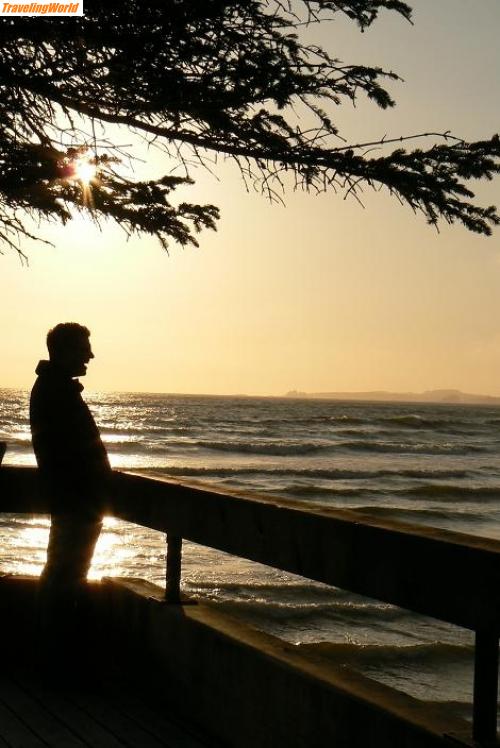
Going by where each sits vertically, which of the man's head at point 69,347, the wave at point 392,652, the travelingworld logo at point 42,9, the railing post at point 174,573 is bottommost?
the wave at point 392,652

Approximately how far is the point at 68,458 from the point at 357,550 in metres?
1.99

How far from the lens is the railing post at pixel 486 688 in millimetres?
2559

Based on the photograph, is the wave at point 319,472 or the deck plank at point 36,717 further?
the wave at point 319,472

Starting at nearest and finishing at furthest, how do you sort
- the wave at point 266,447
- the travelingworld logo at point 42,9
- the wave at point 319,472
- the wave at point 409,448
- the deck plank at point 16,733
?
the deck plank at point 16,733 → the travelingworld logo at point 42,9 → the wave at point 319,472 → the wave at point 266,447 → the wave at point 409,448

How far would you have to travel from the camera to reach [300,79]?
17.8 feet

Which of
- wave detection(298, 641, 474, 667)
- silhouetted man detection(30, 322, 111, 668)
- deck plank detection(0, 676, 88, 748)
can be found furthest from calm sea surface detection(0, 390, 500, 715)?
deck plank detection(0, 676, 88, 748)

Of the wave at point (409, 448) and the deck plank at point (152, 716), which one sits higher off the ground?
the deck plank at point (152, 716)

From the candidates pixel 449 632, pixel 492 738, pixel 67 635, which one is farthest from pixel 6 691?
pixel 449 632

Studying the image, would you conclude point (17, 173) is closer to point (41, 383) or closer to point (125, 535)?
point (41, 383)

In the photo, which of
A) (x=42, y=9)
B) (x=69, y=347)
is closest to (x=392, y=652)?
(x=69, y=347)

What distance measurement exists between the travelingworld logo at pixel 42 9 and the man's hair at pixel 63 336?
1.65m

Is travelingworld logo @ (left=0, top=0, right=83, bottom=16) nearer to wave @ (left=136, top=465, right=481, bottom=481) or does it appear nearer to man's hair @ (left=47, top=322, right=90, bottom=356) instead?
man's hair @ (left=47, top=322, right=90, bottom=356)

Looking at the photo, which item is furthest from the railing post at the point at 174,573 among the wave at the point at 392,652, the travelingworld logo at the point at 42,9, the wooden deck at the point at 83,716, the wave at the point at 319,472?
the wave at the point at 319,472

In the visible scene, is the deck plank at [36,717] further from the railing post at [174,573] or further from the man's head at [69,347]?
the man's head at [69,347]
